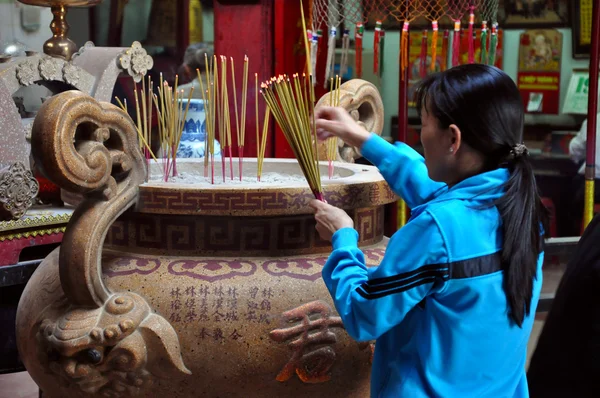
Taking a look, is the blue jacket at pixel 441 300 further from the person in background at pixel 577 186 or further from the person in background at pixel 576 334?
the person in background at pixel 577 186

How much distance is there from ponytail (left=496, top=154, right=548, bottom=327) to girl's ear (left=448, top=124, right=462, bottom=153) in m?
0.09

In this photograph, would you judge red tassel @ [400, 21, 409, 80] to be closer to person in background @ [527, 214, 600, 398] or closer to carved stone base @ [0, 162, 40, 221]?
carved stone base @ [0, 162, 40, 221]

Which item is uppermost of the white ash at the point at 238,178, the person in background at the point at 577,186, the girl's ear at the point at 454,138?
the girl's ear at the point at 454,138

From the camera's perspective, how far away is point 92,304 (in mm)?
1548

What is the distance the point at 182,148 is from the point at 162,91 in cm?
123

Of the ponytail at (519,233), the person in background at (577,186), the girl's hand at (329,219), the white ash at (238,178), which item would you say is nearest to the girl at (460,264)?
the ponytail at (519,233)

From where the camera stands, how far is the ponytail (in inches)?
49.6

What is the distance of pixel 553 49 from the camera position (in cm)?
403

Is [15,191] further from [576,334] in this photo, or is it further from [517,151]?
[576,334]

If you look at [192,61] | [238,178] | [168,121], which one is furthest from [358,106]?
[192,61]

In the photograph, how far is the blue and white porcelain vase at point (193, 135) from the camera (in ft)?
10.5

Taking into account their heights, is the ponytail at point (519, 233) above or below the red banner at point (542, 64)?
below

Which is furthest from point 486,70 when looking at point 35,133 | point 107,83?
point 107,83

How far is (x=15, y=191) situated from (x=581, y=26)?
2741 millimetres
